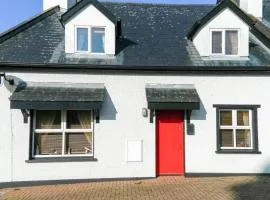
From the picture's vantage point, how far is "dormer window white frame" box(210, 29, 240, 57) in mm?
13992

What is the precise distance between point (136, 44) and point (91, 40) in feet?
6.20

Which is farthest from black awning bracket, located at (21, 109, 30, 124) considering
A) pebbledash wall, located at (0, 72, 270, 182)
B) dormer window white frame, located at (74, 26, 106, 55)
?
dormer window white frame, located at (74, 26, 106, 55)

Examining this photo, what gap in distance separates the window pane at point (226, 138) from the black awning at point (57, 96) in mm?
4606

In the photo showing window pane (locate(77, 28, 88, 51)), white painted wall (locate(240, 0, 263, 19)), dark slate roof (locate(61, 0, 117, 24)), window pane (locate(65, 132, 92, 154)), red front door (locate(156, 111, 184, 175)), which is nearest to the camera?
window pane (locate(65, 132, 92, 154))

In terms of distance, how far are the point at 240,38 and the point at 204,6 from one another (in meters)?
4.56

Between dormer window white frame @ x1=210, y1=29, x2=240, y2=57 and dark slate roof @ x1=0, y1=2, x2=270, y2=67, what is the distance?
508 mm

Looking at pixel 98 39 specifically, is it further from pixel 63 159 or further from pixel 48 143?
pixel 63 159

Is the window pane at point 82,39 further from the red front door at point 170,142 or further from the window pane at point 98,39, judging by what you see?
the red front door at point 170,142

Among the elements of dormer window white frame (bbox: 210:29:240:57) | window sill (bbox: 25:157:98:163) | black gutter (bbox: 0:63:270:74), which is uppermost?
dormer window white frame (bbox: 210:29:240:57)

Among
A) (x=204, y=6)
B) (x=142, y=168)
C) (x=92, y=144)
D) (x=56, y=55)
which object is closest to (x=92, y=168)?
(x=92, y=144)

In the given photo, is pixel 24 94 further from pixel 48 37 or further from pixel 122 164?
pixel 122 164

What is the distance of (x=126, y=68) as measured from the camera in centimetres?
1310

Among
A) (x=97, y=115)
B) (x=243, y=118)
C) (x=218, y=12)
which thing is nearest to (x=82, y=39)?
(x=97, y=115)

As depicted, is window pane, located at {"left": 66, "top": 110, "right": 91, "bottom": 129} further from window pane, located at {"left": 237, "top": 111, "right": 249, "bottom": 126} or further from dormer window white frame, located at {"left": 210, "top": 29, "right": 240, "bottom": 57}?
window pane, located at {"left": 237, "top": 111, "right": 249, "bottom": 126}
